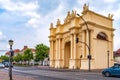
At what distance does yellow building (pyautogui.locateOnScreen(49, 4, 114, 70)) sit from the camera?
6188 centimetres

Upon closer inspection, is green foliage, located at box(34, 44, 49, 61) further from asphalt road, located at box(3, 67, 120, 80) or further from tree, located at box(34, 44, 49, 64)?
asphalt road, located at box(3, 67, 120, 80)

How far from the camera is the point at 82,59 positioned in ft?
207

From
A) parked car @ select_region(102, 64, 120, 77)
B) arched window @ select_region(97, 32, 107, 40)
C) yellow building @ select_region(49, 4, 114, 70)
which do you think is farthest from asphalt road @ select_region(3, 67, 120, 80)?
arched window @ select_region(97, 32, 107, 40)

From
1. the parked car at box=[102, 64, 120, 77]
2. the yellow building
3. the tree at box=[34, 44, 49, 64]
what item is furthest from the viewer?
the tree at box=[34, 44, 49, 64]

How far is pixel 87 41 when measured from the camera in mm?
62312

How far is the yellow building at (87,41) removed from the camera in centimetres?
6188

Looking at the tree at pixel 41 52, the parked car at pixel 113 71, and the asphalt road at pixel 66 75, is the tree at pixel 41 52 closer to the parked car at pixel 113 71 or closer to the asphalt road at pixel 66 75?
the asphalt road at pixel 66 75

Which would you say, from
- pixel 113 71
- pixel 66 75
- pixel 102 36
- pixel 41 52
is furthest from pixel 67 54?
pixel 41 52

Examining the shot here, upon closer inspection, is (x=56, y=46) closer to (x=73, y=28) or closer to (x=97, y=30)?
(x=73, y=28)

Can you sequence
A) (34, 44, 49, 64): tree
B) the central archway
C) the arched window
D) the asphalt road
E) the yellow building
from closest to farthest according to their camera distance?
1. the asphalt road
2. the yellow building
3. the arched window
4. the central archway
5. (34, 44, 49, 64): tree

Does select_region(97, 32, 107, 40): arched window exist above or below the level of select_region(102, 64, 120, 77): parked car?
above

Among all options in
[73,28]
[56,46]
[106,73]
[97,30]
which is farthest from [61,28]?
[106,73]

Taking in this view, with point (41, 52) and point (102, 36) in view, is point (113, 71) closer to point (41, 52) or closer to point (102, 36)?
point (102, 36)

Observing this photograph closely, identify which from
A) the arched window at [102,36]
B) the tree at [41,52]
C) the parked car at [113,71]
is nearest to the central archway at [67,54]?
the arched window at [102,36]
